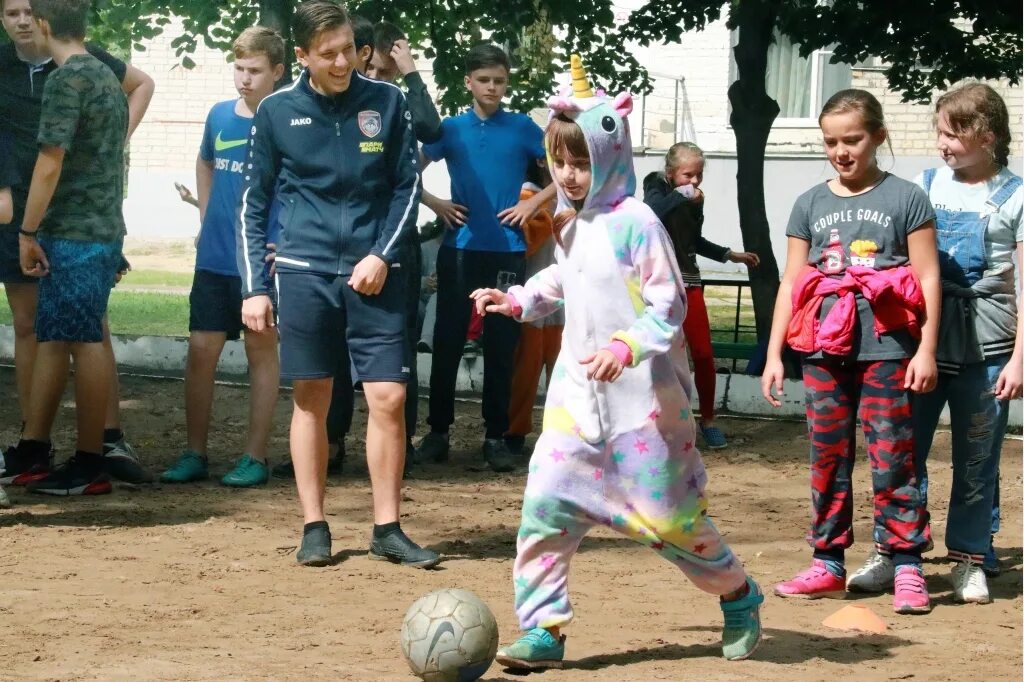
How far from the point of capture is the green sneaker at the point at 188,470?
295 inches

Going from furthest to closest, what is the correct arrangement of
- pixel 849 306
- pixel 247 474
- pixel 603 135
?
pixel 247 474
pixel 849 306
pixel 603 135

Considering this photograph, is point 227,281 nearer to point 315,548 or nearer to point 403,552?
point 315,548

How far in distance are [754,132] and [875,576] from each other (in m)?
7.65

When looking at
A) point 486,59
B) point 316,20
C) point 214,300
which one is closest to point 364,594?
point 316,20

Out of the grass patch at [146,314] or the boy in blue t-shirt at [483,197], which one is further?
the grass patch at [146,314]

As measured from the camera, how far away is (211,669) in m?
4.34

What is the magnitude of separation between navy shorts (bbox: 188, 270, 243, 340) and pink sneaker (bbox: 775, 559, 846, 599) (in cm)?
323

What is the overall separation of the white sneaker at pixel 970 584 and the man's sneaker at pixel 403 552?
6.53ft

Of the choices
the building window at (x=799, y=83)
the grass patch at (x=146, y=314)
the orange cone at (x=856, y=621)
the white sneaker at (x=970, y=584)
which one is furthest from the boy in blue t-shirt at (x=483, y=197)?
the building window at (x=799, y=83)

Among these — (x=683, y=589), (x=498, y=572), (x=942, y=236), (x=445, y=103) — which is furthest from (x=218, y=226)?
(x=445, y=103)

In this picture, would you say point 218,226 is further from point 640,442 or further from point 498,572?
point 640,442

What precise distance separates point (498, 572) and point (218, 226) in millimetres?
2543

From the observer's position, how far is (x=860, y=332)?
536 centimetres

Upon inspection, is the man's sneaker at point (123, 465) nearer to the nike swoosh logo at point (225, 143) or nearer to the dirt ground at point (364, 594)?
the dirt ground at point (364, 594)
